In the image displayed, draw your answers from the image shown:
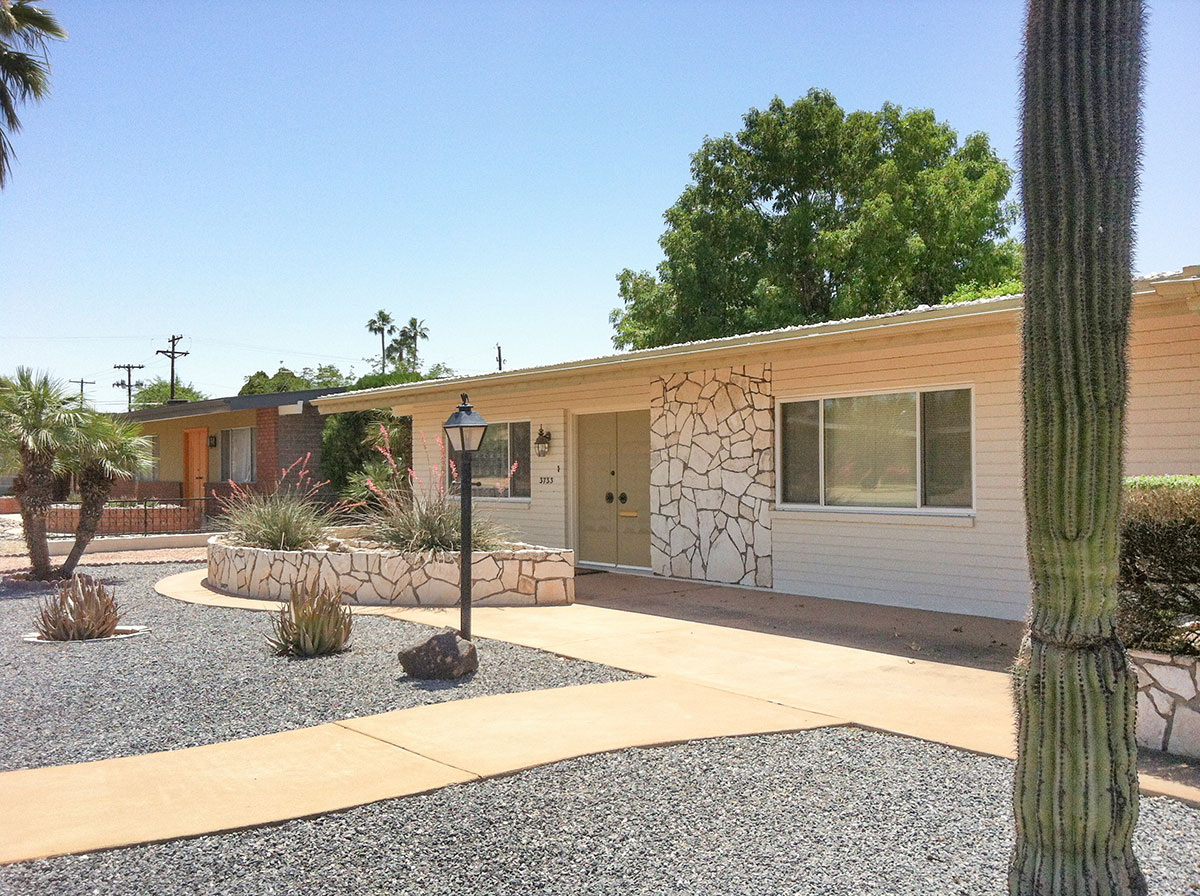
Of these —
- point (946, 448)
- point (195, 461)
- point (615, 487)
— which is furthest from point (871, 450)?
point (195, 461)

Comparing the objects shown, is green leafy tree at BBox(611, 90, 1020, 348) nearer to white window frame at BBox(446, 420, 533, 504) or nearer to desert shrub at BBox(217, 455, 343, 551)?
white window frame at BBox(446, 420, 533, 504)

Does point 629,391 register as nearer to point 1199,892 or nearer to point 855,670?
point 855,670

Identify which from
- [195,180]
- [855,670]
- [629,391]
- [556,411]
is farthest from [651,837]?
[195,180]

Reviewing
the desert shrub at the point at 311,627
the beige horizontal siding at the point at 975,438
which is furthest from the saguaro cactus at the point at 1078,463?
the desert shrub at the point at 311,627

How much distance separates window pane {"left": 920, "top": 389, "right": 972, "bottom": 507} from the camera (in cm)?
963

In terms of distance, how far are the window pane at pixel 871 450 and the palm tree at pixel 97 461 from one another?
942 centimetres

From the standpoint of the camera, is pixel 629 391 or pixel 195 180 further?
pixel 195 180

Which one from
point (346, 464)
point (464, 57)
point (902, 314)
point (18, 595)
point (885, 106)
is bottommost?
point (18, 595)

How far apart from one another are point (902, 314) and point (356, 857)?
7.16 m

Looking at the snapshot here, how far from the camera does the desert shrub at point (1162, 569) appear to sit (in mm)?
5082

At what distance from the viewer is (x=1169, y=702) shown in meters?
5.15

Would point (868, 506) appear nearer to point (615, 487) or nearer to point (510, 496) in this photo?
point (615, 487)

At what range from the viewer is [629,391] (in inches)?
529

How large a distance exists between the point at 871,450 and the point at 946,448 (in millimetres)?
880
